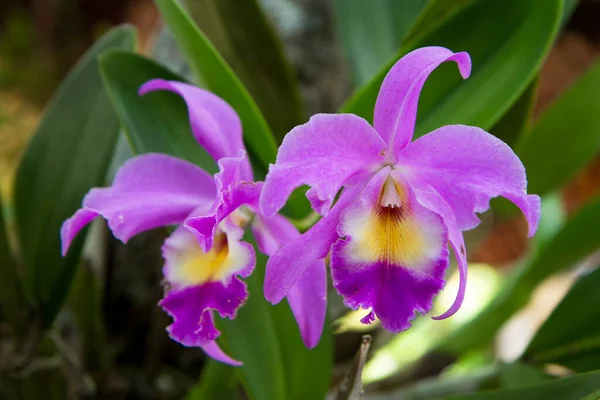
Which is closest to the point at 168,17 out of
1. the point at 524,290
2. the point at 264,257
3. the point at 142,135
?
the point at 142,135

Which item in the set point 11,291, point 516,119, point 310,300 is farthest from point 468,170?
point 11,291

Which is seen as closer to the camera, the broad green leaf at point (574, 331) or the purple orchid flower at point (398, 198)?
the purple orchid flower at point (398, 198)

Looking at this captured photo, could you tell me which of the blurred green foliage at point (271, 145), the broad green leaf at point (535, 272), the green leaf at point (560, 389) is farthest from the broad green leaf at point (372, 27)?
the green leaf at point (560, 389)

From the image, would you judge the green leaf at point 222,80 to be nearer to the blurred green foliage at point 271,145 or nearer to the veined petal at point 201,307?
the blurred green foliage at point 271,145

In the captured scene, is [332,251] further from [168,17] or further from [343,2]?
[343,2]

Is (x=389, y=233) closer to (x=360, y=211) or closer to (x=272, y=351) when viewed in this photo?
(x=360, y=211)
